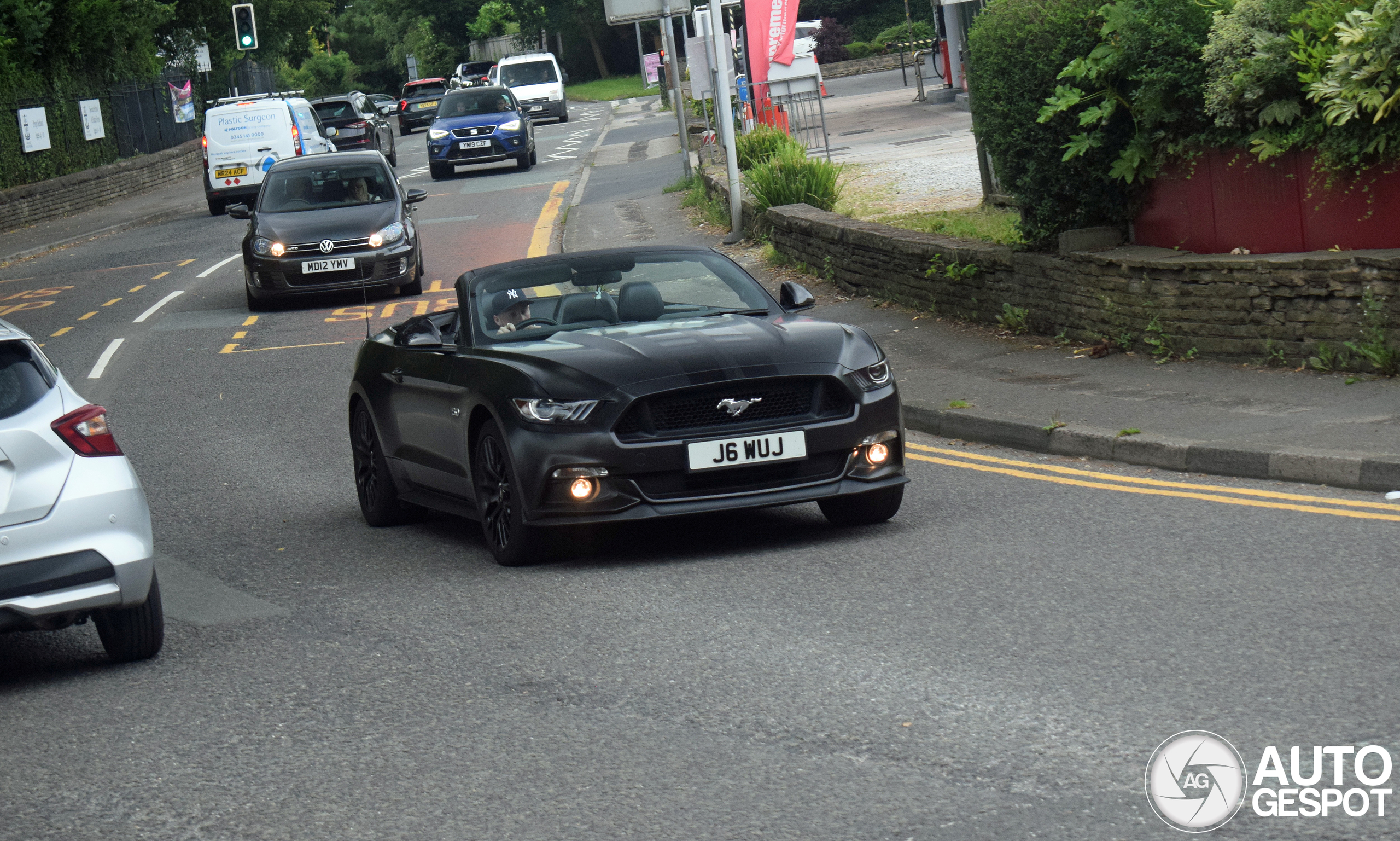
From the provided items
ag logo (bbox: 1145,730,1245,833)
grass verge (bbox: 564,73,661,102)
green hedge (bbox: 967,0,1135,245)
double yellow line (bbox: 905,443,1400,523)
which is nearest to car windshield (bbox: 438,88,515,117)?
green hedge (bbox: 967,0,1135,245)

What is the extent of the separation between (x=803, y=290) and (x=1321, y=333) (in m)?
3.40

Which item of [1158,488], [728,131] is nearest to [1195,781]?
[1158,488]

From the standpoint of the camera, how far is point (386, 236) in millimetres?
21000

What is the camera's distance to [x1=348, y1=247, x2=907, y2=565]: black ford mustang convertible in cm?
766

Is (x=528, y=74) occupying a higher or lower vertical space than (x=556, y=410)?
higher

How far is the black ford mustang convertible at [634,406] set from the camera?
25.1 ft

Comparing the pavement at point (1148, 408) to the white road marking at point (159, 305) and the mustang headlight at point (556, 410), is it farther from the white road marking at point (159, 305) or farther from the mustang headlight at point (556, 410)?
the white road marking at point (159, 305)

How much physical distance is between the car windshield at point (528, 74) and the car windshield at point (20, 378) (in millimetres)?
55108

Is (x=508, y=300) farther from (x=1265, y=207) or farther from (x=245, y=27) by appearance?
(x=245, y=27)

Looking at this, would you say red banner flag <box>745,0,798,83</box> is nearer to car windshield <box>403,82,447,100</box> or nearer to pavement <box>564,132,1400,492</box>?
pavement <box>564,132,1400,492</box>

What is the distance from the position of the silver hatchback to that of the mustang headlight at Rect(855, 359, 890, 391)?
3177 mm

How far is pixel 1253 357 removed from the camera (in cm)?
1088

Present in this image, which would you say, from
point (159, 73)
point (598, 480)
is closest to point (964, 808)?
point (598, 480)

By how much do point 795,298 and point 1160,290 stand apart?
353cm
